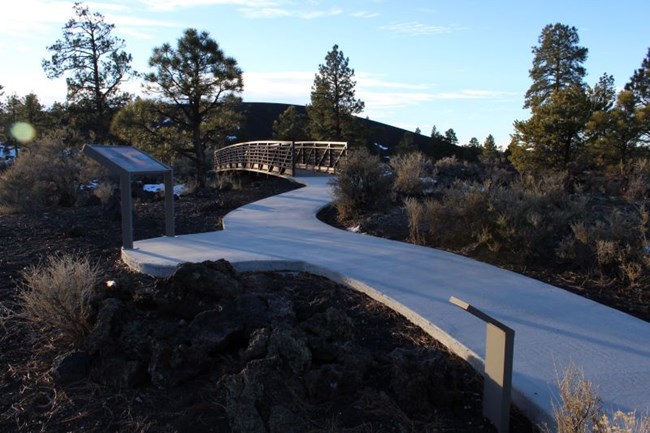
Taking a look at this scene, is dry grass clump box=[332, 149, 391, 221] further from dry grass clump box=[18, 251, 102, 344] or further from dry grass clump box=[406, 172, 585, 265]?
dry grass clump box=[18, 251, 102, 344]

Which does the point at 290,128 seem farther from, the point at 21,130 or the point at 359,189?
the point at 359,189

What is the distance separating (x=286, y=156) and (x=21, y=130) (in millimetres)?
37954

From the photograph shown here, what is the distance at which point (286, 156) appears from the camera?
2488 cm

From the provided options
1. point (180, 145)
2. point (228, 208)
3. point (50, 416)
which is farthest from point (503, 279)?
point (180, 145)

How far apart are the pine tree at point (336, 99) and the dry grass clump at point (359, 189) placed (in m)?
28.0

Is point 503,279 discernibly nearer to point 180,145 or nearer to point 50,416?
point 50,416

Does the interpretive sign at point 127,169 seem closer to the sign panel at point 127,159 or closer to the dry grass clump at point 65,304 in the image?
the sign panel at point 127,159

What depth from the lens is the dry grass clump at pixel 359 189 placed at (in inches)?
435

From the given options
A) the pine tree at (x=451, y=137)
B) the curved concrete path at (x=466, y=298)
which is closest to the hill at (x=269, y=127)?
the pine tree at (x=451, y=137)

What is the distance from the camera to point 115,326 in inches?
167

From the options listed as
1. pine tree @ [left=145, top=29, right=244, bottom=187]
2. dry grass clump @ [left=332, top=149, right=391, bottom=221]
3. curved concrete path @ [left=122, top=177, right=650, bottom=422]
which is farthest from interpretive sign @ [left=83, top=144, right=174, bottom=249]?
pine tree @ [left=145, top=29, right=244, bottom=187]

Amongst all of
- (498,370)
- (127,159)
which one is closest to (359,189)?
(127,159)

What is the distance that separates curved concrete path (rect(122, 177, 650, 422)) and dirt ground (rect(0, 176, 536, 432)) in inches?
11.4

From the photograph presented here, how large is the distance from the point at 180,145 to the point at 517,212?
601 inches
